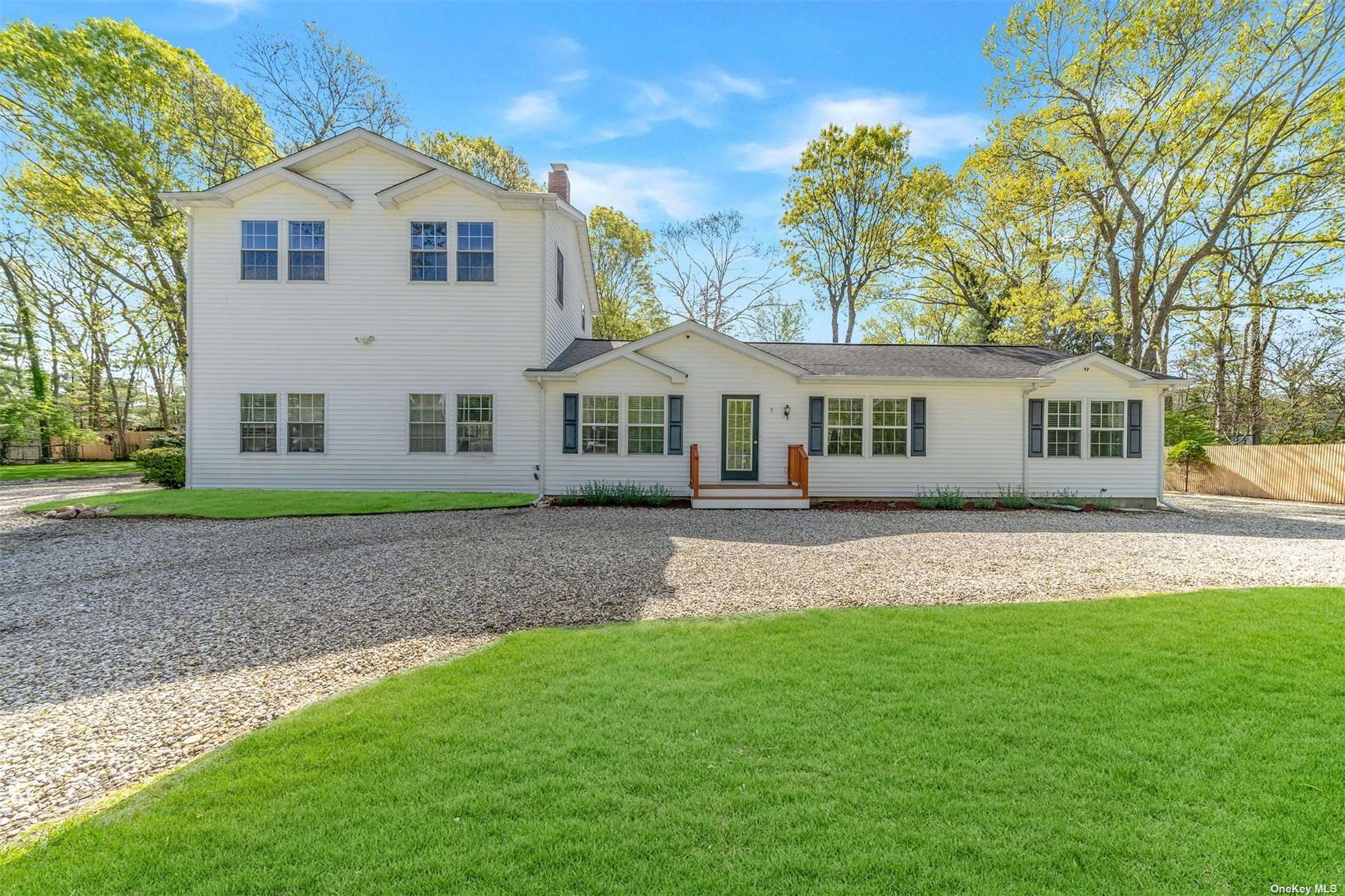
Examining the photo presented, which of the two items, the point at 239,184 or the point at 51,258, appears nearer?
the point at 239,184

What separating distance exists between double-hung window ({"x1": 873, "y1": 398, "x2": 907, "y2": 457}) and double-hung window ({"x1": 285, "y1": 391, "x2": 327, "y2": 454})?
43.1 ft

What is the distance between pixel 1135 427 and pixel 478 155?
1020 inches

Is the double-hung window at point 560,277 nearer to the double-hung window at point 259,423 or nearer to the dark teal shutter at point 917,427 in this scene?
the double-hung window at point 259,423

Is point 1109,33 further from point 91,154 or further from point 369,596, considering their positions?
point 91,154

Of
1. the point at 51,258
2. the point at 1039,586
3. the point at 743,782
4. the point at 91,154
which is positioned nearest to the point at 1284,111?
the point at 1039,586

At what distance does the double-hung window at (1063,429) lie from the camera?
559 inches

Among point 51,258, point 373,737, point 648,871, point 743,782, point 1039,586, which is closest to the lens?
point 648,871

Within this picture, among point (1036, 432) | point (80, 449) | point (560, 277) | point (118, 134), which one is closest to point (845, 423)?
point (1036, 432)

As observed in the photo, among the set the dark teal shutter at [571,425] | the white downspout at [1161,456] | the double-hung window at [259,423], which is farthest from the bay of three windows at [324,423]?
the white downspout at [1161,456]

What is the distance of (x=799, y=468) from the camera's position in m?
13.3

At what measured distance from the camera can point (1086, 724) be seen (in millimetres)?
3172

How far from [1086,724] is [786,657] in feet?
5.67

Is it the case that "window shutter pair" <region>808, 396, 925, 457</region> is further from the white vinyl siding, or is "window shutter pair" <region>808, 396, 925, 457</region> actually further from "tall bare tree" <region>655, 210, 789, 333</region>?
"tall bare tree" <region>655, 210, 789, 333</region>

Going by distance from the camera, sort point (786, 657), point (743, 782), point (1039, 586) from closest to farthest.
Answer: point (743, 782), point (786, 657), point (1039, 586)
